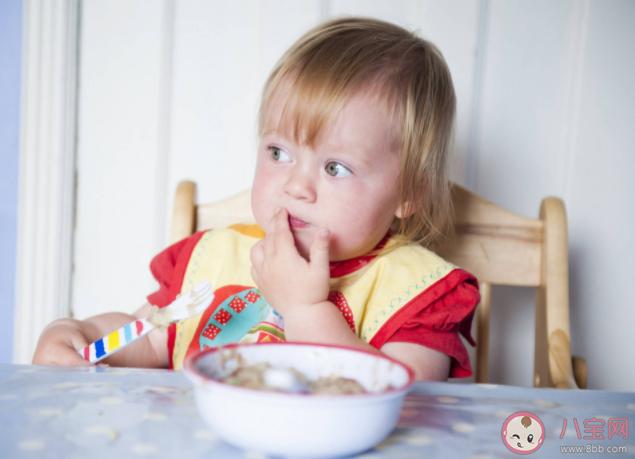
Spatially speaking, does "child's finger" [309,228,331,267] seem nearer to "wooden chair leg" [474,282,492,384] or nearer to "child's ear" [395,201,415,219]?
"child's ear" [395,201,415,219]

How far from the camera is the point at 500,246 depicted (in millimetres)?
987

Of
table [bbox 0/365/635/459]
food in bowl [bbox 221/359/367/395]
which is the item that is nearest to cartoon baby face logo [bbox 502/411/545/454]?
table [bbox 0/365/635/459]

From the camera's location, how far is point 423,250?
882 mm

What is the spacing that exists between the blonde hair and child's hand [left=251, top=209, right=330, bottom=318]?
0.14 metres

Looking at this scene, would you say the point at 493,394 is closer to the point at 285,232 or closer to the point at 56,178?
the point at 285,232

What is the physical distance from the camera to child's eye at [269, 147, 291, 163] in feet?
2.55

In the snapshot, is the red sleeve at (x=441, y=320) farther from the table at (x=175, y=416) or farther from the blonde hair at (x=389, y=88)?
the table at (x=175, y=416)

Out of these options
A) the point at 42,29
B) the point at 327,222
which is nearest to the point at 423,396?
the point at 327,222

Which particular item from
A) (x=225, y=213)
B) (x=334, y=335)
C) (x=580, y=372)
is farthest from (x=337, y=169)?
(x=580, y=372)

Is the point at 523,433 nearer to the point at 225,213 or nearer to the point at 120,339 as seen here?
the point at 120,339

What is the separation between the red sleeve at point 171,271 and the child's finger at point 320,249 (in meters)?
0.31

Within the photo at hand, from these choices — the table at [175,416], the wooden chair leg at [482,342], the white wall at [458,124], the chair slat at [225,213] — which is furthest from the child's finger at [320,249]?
the white wall at [458,124]

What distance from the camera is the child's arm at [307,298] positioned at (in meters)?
0.69

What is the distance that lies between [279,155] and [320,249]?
Result: 0.18 m
